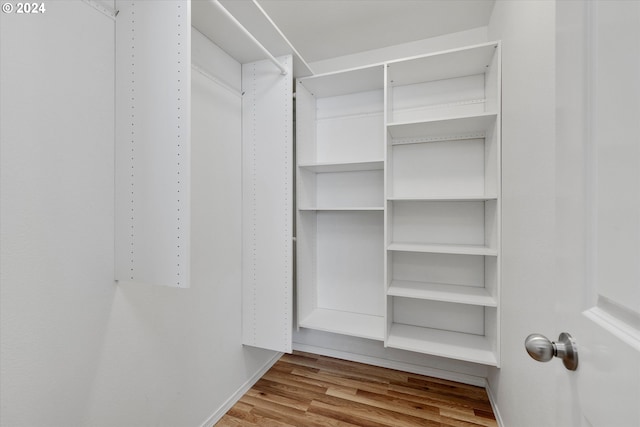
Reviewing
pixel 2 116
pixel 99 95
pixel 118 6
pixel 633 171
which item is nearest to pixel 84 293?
pixel 2 116

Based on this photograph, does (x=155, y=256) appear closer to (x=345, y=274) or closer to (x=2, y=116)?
(x=2, y=116)

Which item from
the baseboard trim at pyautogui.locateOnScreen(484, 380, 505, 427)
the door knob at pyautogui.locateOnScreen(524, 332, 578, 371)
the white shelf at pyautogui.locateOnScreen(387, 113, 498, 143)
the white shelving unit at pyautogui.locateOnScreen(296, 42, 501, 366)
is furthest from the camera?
the white shelving unit at pyautogui.locateOnScreen(296, 42, 501, 366)

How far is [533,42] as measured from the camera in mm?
1136

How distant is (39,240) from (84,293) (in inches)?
9.6

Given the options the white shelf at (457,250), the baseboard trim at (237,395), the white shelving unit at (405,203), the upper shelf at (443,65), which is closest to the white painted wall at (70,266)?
the baseboard trim at (237,395)

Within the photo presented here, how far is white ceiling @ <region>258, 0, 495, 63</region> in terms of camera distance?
5.83ft

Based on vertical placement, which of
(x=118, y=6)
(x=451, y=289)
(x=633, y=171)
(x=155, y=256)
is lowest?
(x=451, y=289)

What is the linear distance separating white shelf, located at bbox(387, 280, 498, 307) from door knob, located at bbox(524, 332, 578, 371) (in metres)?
1.28

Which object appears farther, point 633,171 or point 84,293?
point 84,293

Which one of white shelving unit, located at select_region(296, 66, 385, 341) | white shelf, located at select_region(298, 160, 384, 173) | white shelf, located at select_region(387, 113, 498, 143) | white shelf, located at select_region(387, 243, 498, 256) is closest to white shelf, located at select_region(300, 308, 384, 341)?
white shelving unit, located at select_region(296, 66, 385, 341)

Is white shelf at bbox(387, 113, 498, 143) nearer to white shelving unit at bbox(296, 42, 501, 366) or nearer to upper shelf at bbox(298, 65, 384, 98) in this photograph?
white shelving unit at bbox(296, 42, 501, 366)

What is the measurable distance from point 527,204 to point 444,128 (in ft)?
2.96

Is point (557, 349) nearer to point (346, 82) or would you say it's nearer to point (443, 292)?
point (443, 292)

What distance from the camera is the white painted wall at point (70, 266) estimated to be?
33.5 inches
